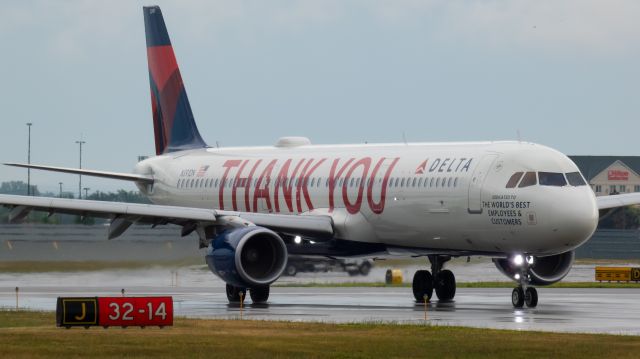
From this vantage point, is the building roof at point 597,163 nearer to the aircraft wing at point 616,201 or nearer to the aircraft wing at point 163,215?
the aircraft wing at point 616,201

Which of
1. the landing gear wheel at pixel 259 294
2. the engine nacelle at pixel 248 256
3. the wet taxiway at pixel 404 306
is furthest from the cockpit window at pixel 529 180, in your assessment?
the landing gear wheel at pixel 259 294

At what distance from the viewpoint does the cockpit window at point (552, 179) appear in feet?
122

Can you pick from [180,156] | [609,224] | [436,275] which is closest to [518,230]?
[436,275]

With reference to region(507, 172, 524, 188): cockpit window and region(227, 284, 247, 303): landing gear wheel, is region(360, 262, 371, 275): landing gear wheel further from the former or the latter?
region(507, 172, 524, 188): cockpit window

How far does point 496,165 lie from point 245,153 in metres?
12.8

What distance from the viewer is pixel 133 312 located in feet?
95.1

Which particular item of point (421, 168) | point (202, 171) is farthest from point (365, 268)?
point (421, 168)

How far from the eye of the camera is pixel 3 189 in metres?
198

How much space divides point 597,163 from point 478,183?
120 m

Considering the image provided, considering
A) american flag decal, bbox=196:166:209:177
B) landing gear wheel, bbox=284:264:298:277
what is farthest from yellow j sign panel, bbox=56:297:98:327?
landing gear wheel, bbox=284:264:298:277

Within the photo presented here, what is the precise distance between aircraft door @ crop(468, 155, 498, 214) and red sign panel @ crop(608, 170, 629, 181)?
119 meters

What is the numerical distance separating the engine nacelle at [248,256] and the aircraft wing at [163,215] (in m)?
0.86

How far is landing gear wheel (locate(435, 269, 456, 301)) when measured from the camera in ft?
140

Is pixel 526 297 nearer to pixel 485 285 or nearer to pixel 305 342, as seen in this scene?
pixel 305 342
